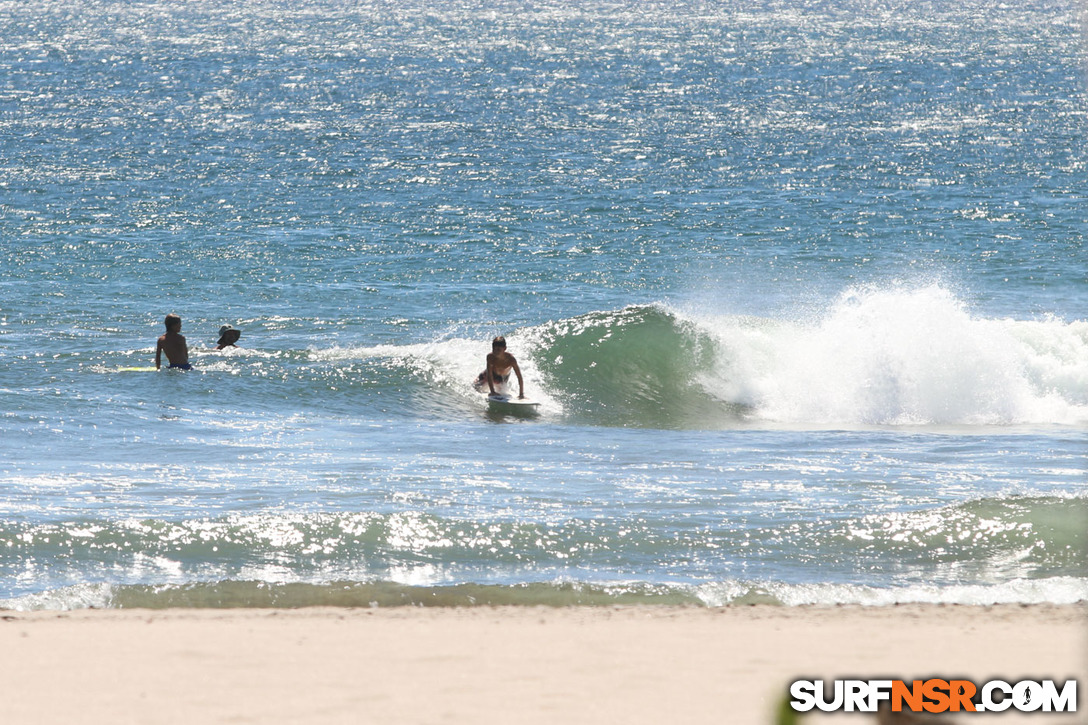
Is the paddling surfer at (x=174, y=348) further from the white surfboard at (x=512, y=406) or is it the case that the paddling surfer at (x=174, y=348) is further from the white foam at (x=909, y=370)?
the white foam at (x=909, y=370)

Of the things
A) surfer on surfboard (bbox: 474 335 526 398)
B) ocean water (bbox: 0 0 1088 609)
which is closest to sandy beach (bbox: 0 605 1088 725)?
ocean water (bbox: 0 0 1088 609)

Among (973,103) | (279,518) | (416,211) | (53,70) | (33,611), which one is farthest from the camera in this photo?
(53,70)

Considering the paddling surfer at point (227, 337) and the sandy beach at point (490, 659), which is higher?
the paddling surfer at point (227, 337)

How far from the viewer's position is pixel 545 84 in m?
59.7

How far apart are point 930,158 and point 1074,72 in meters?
34.2

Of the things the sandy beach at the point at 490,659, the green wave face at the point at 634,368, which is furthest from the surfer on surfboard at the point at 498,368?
the sandy beach at the point at 490,659

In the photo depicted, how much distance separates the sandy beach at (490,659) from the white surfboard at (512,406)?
7017mm

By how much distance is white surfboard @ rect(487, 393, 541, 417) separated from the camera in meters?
14.6

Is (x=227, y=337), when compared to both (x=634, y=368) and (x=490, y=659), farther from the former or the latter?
(x=490, y=659)

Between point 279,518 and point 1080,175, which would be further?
point 1080,175

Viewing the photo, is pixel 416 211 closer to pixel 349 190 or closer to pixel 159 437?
pixel 349 190

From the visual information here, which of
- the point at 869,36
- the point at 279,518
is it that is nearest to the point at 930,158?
the point at 279,518

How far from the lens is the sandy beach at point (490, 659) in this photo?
5.66 meters

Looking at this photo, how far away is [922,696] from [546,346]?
48.7ft
